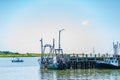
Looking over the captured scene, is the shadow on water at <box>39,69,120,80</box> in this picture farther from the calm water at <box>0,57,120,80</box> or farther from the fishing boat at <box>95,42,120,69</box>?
the fishing boat at <box>95,42,120,69</box>

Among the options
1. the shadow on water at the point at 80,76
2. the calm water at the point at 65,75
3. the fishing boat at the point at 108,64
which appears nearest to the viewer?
the shadow on water at the point at 80,76

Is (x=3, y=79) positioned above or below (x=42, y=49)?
below

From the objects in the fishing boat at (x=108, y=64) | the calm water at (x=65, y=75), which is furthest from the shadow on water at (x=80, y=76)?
the fishing boat at (x=108, y=64)

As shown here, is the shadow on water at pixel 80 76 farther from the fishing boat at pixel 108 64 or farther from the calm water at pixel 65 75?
the fishing boat at pixel 108 64

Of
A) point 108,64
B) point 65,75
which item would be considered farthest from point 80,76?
point 108,64

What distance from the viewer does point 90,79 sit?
67375mm

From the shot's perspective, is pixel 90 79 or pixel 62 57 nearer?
pixel 90 79

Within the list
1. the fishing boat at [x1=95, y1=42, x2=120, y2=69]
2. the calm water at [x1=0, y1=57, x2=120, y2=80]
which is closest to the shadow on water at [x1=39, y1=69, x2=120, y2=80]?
the calm water at [x1=0, y1=57, x2=120, y2=80]

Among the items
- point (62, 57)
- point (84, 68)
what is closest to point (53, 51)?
point (62, 57)

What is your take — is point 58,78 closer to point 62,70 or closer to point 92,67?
point 62,70

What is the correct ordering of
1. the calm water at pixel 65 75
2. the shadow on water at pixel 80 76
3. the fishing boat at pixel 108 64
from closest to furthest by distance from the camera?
the shadow on water at pixel 80 76 < the calm water at pixel 65 75 < the fishing boat at pixel 108 64

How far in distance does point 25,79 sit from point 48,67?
2371 cm

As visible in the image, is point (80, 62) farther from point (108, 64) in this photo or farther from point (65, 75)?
point (65, 75)

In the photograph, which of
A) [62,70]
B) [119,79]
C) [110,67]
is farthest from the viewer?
[110,67]
